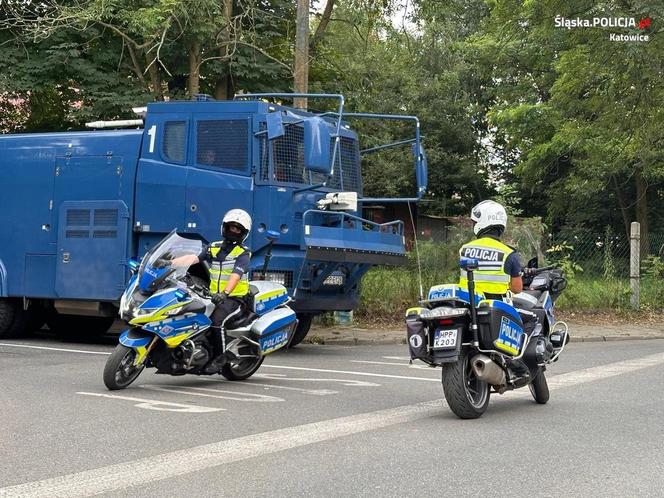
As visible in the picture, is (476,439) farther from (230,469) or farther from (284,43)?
(284,43)

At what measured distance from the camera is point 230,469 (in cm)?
546

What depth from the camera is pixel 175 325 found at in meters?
8.65

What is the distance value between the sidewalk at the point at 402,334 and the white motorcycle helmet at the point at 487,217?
22.6ft

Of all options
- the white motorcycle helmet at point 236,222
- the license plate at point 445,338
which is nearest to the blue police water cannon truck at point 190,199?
the white motorcycle helmet at point 236,222

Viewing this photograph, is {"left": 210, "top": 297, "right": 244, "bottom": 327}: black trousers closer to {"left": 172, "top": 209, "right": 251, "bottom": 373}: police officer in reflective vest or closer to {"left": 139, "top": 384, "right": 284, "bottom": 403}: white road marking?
{"left": 172, "top": 209, "right": 251, "bottom": 373}: police officer in reflective vest

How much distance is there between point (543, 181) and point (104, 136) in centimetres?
3013

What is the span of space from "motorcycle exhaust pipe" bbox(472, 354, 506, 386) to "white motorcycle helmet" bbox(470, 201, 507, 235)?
111 cm

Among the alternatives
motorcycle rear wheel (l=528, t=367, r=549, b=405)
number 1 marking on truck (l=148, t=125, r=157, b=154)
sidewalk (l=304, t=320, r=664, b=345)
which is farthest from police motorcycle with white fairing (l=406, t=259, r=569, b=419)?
sidewalk (l=304, t=320, r=664, b=345)

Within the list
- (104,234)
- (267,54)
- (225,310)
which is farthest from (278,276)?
(267,54)

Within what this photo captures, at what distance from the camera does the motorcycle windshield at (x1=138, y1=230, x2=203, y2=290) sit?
8562mm

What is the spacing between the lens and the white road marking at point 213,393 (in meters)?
8.32

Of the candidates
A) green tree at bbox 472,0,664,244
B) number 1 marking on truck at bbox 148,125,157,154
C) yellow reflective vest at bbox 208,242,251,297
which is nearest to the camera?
yellow reflective vest at bbox 208,242,251,297

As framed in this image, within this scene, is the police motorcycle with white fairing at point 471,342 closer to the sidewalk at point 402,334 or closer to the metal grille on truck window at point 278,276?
the metal grille on truck window at point 278,276

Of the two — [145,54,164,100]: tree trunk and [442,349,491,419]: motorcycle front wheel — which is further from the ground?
[145,54,164,100]: tree trunk
